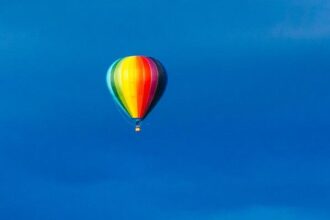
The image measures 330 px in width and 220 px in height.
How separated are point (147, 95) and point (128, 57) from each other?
14.7ft

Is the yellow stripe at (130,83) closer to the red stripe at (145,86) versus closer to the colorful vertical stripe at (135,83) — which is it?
the colorful vertical stripe at (135,83)

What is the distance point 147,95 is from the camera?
182 meters

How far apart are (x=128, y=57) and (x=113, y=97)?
4.27 metres

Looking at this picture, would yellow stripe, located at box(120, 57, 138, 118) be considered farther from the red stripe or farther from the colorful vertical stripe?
the red stripe

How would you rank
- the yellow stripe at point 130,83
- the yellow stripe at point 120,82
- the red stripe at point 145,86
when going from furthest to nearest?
the yellow stripe at point 120,82 → the yellow stripe at point 130,83 → the red stripe at point 145,86

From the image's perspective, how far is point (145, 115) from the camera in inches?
7205

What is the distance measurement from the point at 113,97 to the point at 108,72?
2.51m

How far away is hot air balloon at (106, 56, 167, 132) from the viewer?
181500mm

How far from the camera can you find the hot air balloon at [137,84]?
595ft

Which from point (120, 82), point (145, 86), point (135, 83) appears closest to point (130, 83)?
point (135, 83)

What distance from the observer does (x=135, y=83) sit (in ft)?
595

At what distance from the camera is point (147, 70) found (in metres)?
182

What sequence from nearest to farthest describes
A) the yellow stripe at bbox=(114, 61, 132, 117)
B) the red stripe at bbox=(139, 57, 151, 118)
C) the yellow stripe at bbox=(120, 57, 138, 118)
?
the red stripe at bbox=(139, 57, 151, 118), the yellow stripe at bbox=(120, 57, 138, 118), the yellow stripe at bbox=(114, 61, 132, 117)

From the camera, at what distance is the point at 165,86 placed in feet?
599
